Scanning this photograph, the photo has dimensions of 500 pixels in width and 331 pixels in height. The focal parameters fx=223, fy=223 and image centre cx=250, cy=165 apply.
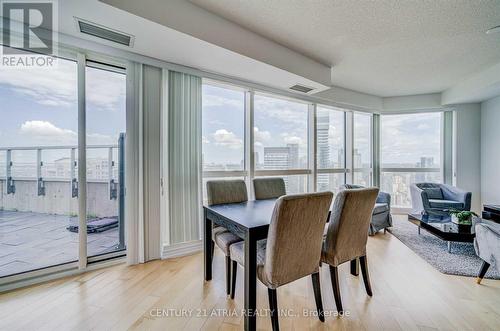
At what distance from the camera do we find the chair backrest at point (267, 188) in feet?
9.37

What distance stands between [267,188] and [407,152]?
4068 millimetres

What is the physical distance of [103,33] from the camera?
203 centimetres

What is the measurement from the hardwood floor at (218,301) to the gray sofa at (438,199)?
1.88 m

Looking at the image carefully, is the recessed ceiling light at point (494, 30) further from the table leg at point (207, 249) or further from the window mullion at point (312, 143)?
the table leg at point (207, 249)

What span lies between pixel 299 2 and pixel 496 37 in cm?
244

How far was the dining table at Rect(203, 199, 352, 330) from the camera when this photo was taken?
149 centimetres

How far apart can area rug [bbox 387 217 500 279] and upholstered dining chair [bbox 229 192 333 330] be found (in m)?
1.93

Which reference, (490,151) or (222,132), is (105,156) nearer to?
(222,132)

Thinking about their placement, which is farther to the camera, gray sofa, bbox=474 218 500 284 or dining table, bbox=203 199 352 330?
gray sofa, bbox=474 218 500 284

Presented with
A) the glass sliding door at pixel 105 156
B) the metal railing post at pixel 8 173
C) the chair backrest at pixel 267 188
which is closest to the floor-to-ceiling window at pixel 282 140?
the chair backrest at pixel 267 188

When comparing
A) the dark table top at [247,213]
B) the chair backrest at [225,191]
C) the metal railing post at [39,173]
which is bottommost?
the dark table top at [247,213]

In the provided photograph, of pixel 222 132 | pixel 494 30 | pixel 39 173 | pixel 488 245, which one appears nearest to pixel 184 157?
pixel 222 132

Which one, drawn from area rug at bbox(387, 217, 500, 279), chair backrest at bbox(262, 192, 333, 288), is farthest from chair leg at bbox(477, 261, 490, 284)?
chair backrest at bbox(262, 192, 333, 288)

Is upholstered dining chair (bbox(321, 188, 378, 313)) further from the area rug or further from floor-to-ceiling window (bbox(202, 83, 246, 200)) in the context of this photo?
floor-to-ceiling window (bbox(202, 83, 246, 200))
